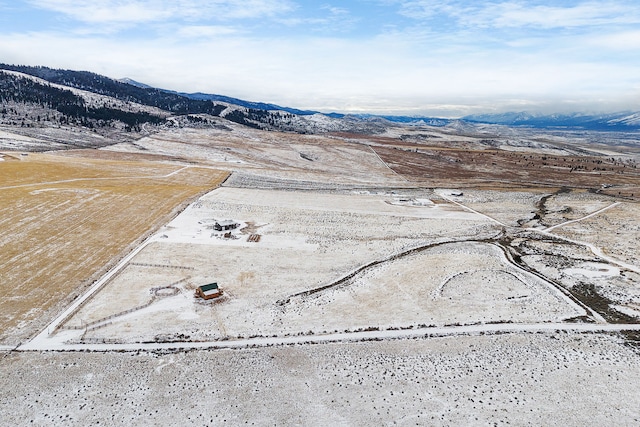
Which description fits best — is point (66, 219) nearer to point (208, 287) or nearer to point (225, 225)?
point (225, 225)

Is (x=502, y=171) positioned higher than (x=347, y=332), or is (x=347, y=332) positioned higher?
(x=502, y=171)

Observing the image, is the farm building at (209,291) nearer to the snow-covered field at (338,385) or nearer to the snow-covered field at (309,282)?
the snow-covered field at (309,282)

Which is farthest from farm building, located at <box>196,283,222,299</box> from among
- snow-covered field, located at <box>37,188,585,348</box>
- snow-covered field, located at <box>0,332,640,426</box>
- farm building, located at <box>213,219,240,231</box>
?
farm building, located at <box>213,219,240,231</box>

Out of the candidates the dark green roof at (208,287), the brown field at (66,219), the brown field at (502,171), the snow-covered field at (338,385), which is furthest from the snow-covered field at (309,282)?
the brown field at (502,171)

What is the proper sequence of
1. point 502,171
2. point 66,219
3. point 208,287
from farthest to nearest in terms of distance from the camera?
point 502,171 → point 66,219 → point 208,287

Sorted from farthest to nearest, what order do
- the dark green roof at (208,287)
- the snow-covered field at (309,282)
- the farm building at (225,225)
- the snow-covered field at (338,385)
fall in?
1. the farm building at (225,225)
2. the dark green roof at (208,287)
3. the snow-covered field at (309,282)
4. the snow-covered field at (338,385)

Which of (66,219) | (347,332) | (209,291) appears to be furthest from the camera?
(66,219)

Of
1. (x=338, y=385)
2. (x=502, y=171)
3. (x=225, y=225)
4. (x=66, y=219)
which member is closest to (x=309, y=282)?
(x=338, y=385)
